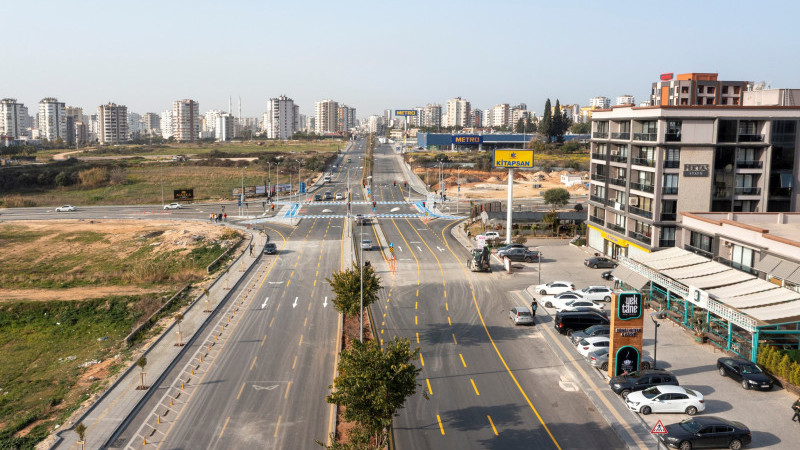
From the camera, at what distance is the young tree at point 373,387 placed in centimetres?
2306

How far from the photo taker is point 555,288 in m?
50.6

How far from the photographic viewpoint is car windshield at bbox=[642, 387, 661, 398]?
29.1m

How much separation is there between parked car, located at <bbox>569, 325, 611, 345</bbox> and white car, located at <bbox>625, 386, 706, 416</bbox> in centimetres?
924

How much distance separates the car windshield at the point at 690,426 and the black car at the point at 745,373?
24.6 ft

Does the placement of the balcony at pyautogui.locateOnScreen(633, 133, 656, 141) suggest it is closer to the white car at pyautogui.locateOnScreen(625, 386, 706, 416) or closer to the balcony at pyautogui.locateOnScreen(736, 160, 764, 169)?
the balcony at pyautogui.locateOnScreen(736, 160, 764, 169)

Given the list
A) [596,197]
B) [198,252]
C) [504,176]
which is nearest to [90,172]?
[198,252]

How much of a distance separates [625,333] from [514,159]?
41427 millimetres

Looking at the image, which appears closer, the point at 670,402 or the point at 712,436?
the point at 712,436

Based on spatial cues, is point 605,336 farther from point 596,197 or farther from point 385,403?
point 596,197

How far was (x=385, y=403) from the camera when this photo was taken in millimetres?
23016

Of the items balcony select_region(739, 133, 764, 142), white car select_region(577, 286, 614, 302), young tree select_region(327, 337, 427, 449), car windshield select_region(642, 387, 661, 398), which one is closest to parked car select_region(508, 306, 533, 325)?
white car select_region(577, 286, 614, 302)

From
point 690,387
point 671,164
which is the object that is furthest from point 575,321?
point 671,164

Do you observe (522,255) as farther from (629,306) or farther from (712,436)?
(712,436)

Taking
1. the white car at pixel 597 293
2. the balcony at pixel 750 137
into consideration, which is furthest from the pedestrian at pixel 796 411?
the balcony at pixel 750 137
